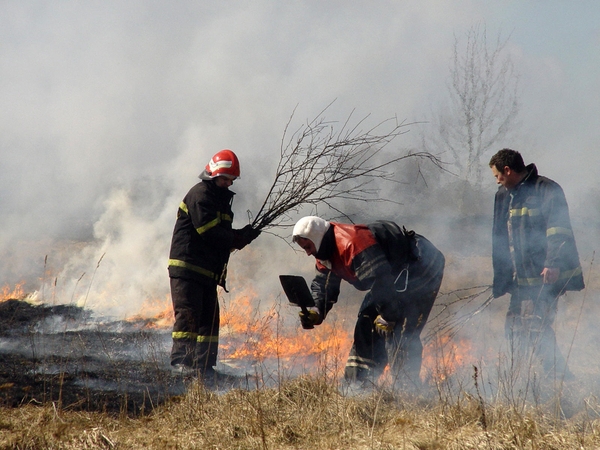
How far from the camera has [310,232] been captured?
407cm

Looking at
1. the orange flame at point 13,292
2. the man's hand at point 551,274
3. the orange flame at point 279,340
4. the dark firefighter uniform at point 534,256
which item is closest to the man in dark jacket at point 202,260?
the orange flame at point 279,340

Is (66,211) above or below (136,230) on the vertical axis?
above

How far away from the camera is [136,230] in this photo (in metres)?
13.0

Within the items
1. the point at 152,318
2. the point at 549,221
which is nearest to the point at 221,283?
the point at 549,221

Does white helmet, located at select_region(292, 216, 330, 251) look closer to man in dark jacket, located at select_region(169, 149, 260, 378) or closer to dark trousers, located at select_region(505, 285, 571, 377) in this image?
man in dark jacket, located at select_region(169, 149, 260, 378)

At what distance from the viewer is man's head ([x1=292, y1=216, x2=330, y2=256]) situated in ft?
13.3

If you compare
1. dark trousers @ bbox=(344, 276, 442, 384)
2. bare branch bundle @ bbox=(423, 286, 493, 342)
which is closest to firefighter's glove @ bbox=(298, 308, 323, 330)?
dark trousers @ bbox=(344, 276, 442, 384)

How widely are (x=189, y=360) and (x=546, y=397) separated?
9.54ft

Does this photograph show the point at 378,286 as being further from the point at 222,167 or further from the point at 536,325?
the point at 222,167

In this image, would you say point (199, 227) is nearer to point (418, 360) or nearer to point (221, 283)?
point (221, 283)

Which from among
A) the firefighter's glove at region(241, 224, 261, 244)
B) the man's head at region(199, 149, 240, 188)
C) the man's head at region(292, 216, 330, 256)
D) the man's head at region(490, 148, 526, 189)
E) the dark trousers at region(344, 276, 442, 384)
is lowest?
the dark trousers at region(344, 276, 442, 384)

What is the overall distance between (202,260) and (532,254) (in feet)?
9.37

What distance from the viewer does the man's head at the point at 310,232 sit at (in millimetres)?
4059

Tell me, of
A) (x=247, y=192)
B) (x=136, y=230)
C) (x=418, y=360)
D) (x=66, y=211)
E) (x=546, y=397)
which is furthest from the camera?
(x=66, y=211)
